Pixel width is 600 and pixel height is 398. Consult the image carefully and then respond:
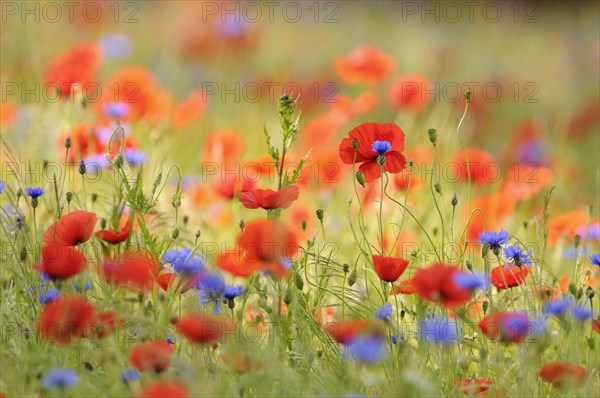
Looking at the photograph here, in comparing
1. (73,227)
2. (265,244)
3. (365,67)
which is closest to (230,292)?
(265,244)

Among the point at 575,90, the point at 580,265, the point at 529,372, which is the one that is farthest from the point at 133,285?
the point at 575,90

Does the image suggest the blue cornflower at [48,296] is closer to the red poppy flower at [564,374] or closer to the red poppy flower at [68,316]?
the red poppy flower at [68,316]

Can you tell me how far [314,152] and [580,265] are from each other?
0.90 metres

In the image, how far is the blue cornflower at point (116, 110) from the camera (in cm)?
219

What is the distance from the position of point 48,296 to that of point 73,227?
0.12m

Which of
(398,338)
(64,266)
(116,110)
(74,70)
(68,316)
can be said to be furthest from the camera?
(74,70)

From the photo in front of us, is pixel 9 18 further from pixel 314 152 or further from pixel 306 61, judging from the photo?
pixel 314 152

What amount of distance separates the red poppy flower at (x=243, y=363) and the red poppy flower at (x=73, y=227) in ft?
1.10

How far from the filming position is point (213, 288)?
142 cm

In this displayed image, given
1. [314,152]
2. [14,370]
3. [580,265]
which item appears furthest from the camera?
[314,152]

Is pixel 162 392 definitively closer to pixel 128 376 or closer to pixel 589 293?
pixel 128 376

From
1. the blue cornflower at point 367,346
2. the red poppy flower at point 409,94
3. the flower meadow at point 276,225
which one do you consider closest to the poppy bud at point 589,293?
the flower meadow at point 276,225

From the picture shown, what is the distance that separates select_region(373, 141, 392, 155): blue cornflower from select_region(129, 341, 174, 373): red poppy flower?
1.85 feet

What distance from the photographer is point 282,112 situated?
1516 millimetres
